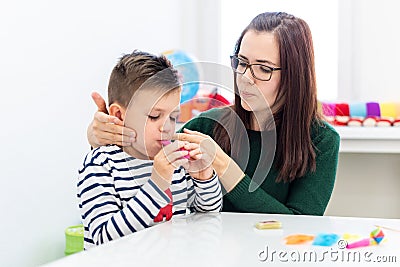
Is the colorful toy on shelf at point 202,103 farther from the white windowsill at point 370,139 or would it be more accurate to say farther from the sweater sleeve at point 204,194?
the sweater sleeve at point 204,194

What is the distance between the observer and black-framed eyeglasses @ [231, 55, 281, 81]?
1.33 m

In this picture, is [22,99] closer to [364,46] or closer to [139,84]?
[139,84]

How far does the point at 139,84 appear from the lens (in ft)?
3.49

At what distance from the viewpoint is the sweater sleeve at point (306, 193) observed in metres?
1.27

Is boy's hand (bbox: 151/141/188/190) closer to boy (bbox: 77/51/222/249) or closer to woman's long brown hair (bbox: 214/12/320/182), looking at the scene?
boy (bbox: 77/51/222/249)

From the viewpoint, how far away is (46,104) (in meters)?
1.68

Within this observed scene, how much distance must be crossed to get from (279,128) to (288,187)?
14 cm

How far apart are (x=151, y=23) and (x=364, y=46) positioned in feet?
2.70

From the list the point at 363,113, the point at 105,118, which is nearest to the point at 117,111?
the point at 105,118

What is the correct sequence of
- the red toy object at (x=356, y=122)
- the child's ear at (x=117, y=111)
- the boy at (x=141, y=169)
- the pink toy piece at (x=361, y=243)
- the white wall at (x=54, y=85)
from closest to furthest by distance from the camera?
the pink toy piece at (x=361, y=243)
the boy at (x=141, y=169)
the child's ear at (x=117, y=111)
the white wall at (x=54, y=85)
the red toy object at (x=356, y=122)

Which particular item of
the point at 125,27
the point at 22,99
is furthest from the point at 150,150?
the point at 125,27

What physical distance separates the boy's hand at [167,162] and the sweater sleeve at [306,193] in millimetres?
308

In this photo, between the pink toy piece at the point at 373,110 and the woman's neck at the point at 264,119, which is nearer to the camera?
the woman's neck at the point at 264,119

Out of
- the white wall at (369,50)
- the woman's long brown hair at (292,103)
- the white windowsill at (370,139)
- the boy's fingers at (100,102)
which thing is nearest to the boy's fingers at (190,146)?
the boy's fingers at (100,102)
